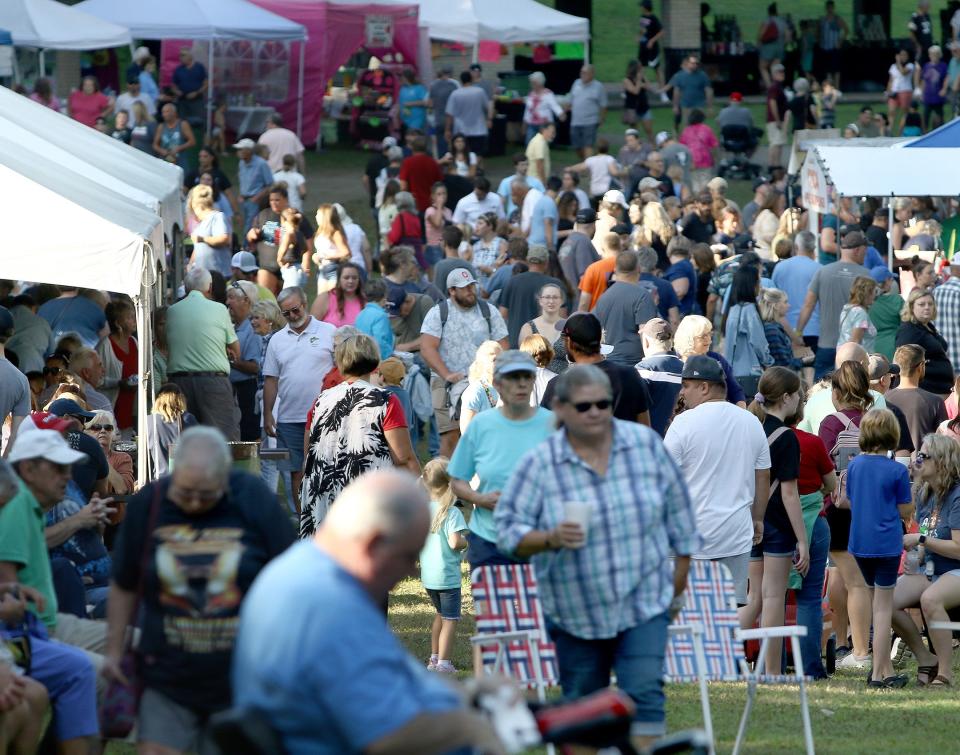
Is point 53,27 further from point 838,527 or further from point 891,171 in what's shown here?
point 838,527

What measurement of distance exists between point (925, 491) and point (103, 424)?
13.7ft

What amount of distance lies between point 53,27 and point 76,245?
14728 millimetres

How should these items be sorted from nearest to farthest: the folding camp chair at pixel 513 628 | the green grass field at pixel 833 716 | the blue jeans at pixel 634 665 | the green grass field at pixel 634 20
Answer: the blue jeans at pixel 634 665 < the folding camp chair at pixel 513 628 < the green grass field at pixel 833 716 < the green grass field at pixel 634 20

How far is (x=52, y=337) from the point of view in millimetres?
10719

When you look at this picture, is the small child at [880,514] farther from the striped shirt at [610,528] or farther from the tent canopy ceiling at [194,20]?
the tent canopy ceiling at [194,20]

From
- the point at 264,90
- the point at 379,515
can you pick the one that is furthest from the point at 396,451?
the point at 264,90

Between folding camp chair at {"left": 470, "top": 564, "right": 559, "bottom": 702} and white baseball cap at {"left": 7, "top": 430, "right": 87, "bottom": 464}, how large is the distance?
1.53 metres

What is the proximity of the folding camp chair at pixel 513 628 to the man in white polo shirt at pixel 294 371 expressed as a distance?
4.84 metres

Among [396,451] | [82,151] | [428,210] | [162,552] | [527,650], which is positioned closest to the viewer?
[162,552]

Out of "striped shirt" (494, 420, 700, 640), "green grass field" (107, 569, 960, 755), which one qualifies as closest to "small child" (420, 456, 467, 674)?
"green grass field" (107, 569, 960, 755)

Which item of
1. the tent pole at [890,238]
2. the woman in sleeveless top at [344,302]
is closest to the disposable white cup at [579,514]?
the woman in sleeveless top at [344,302]

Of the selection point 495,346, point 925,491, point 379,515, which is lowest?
point 925,491

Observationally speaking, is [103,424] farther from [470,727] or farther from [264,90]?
[264,90]

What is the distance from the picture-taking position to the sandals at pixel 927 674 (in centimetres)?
805
